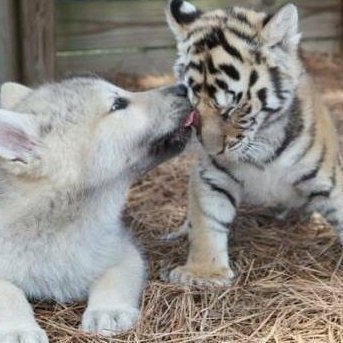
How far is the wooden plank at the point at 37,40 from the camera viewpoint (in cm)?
561

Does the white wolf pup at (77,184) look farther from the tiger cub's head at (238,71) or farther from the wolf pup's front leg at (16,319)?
the tiger cub's head at (238,71)

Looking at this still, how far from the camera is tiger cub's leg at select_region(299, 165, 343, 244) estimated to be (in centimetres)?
406

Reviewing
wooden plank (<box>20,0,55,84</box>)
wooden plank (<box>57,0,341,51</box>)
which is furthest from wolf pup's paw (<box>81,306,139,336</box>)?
wooden plank (<box>57,0,341,51</box>)

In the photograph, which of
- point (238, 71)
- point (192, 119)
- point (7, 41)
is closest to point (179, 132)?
point (192, 119)

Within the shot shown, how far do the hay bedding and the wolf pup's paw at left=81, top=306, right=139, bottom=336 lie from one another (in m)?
0.03

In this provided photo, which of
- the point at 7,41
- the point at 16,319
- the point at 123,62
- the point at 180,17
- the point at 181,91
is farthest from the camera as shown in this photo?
the point at 123,62

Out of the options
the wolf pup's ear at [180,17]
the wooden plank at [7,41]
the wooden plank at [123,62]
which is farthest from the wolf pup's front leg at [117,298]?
the wooden plank at [123,62]

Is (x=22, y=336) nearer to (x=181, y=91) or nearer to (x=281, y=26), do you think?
(x=181, y=91)

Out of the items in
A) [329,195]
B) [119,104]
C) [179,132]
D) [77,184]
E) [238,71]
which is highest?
[238,71]

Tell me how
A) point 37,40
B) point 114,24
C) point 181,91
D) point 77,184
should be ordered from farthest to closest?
point 114,24 → point 37,40 → point 181,91 → point 77,184

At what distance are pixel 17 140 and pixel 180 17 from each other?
0.94m

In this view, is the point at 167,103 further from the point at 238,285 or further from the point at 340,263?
the point at 340,263

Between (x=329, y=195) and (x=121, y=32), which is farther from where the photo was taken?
(x=121, y=32)

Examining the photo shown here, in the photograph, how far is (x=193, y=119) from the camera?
12.3ft
